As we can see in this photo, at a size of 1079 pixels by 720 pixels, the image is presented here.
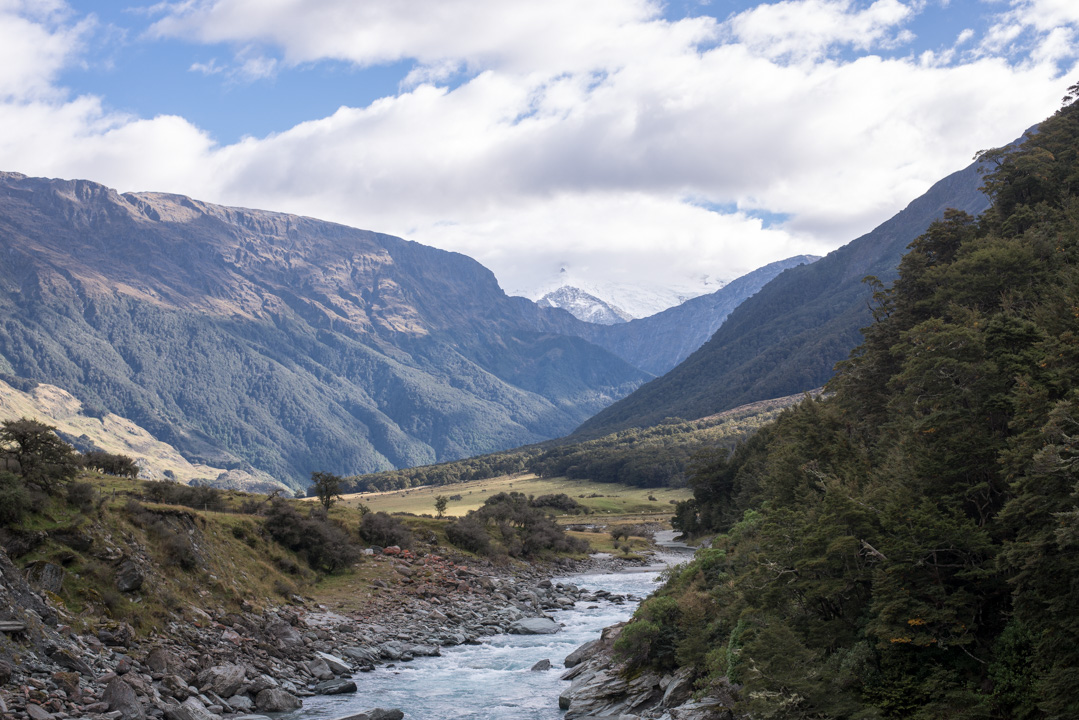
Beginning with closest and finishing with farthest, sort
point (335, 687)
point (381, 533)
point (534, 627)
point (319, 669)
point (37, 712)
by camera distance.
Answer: point (37, 712), point (335, 687), point (319, 669), point (534, 627), point (381, 533)

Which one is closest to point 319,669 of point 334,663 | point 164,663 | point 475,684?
point 334,663

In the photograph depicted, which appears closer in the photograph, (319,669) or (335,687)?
(335,687)

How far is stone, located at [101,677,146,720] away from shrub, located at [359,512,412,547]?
1627 inches

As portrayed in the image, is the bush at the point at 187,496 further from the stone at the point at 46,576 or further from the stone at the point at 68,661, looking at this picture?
the stone at the point at 68,661

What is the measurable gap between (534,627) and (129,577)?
88.7 ft

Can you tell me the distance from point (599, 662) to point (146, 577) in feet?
74.5

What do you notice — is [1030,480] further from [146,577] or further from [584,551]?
[584,551]

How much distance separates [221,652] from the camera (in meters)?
33.0

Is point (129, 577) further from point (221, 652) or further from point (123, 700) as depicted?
point (123, 700)

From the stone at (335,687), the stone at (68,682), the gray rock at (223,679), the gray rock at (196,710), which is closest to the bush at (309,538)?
the stone at (335,687)

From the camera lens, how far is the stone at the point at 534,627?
165 feet

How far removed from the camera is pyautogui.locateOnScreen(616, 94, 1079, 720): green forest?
61.2ft

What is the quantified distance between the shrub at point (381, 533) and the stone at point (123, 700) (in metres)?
41.3

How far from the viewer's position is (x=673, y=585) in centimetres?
4244
